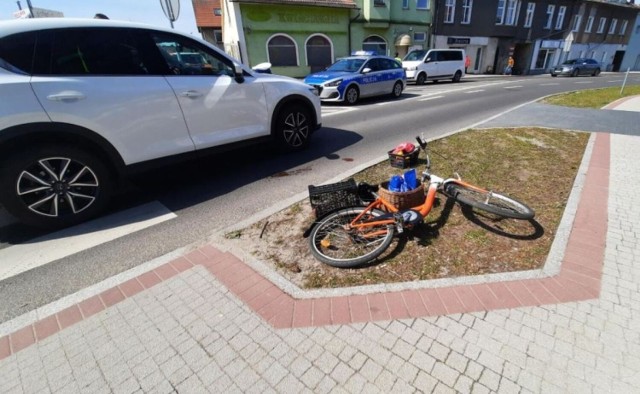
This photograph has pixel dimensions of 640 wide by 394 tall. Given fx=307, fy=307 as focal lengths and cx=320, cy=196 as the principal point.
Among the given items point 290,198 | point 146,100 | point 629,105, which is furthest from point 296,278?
point 629,105

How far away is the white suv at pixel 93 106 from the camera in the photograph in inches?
119

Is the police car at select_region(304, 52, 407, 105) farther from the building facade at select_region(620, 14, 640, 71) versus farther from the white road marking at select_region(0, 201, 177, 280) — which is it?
the building facade at select_region(620, 14, 640, 71)

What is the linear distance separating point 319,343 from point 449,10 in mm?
33608

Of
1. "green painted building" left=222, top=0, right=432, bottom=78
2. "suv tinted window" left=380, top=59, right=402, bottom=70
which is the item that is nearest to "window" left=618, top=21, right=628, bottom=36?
"green painted building" left=222, top=0, right=432, bottom=78

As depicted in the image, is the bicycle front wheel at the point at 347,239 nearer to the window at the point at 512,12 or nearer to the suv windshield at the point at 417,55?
the suv windshield at the point at 417,55

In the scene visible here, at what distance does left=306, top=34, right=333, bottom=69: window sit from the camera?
22834mm

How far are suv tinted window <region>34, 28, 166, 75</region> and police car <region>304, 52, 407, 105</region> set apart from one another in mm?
7857

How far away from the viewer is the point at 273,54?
21.8m

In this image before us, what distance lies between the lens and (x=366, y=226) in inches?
118

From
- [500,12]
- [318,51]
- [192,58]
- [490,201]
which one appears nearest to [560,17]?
[500,12]

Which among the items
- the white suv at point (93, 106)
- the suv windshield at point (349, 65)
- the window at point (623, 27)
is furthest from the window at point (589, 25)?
the white suv at point (93, 106)

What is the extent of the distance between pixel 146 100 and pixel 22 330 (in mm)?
2519

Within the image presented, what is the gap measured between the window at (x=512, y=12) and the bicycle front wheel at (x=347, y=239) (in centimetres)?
3809

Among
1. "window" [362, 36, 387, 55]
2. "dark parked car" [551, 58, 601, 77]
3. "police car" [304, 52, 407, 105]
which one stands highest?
A: "window" [362, 36, 387, 55]
